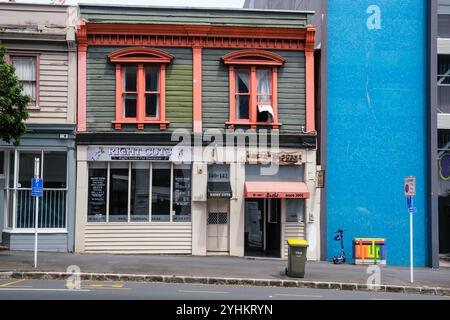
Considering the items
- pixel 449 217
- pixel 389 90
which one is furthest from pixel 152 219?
pixel 449 217

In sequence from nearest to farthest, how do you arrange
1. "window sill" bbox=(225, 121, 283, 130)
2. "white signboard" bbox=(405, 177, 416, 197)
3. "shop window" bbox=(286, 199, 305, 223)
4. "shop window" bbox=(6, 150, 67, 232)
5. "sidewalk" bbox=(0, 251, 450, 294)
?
"sidewalk" bbox=(0, 251, 450, 294)
"white signboard" bbox=(405, 177, 416, 197)
"shop window" bbox=(6, 150, 67, 232)
"window sill" bbox=(225, 121, 283, 130)
"shop window" bbox=(286, 199, 305, 223)

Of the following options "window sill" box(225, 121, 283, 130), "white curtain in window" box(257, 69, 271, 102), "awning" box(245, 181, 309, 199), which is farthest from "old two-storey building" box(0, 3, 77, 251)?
"white curtain in window" box(257, 69, 271, 102)

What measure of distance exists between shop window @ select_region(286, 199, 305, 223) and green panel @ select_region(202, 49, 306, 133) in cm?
260

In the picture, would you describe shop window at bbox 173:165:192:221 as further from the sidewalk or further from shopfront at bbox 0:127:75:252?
shopfront at bbox 0:127:75:252

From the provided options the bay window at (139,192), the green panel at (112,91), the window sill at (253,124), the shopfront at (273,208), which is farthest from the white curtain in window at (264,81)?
the bay window at (139,192)

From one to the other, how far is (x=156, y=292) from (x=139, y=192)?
7.60m

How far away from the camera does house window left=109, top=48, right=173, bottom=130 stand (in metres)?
18.8

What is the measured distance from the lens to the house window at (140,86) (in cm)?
1883

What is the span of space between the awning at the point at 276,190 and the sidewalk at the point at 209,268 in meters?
2.26

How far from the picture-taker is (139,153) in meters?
18.8

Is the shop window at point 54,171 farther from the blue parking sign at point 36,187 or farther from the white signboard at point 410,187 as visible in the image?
the white signboard at point 410,187

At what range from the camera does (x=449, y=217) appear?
21.8 metres

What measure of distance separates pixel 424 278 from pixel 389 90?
7.20 metres

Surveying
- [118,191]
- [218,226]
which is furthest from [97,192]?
[218,226]
